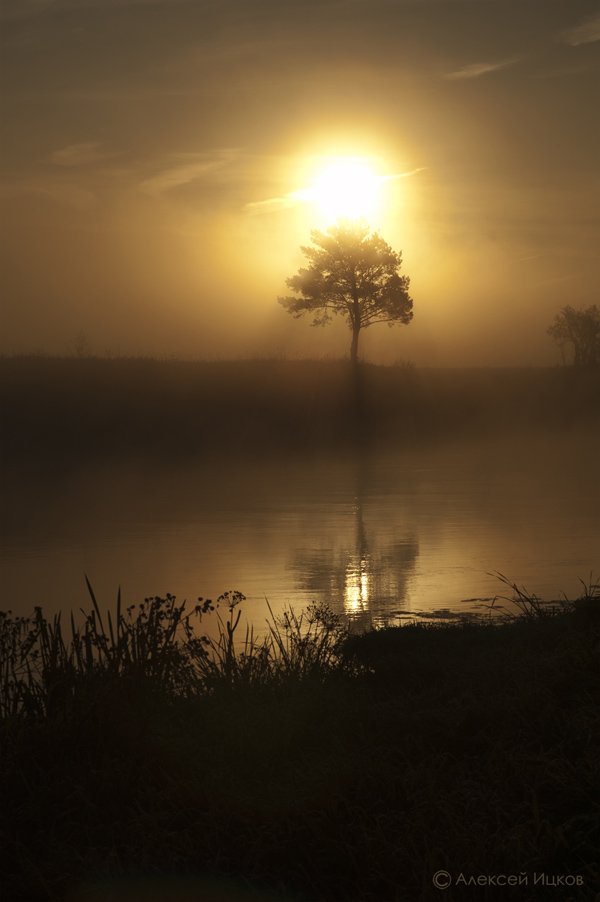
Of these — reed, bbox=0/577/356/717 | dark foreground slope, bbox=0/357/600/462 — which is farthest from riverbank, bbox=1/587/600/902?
dark foreground slope, bbox=0/357/600/462

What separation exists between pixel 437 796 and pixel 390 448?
46.6 m

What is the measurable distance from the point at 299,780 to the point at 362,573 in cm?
1126

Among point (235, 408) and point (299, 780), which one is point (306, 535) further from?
point (235, 408)

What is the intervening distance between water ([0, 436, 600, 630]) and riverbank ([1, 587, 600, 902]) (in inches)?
193

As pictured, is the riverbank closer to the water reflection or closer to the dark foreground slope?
the water reflection

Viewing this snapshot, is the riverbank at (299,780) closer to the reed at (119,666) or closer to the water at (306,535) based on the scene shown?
the reed at (119,666)

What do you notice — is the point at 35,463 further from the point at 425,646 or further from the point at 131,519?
the point at 425,646

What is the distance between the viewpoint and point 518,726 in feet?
25.0

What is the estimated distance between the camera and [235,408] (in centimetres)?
5688

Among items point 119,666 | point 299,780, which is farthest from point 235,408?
point 299,780

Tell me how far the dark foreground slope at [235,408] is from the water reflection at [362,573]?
26.6 metres

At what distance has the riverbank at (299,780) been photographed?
6000mm

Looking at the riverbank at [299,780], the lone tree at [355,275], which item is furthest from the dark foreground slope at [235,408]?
the riverbank at [299,780]

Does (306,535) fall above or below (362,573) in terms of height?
above
